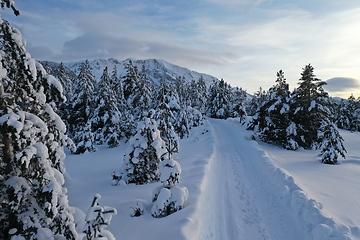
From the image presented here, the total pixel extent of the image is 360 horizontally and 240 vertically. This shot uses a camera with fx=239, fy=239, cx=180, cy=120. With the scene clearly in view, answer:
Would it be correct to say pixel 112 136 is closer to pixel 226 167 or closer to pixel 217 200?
pixel 226 167

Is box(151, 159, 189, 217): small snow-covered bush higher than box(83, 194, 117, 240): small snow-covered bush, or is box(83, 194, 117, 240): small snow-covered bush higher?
box(83, 194, 117, 240): small snow-covered bush

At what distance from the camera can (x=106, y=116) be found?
85.4ft

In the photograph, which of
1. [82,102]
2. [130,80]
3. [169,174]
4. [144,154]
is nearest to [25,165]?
[169,174]

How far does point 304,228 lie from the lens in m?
7.66

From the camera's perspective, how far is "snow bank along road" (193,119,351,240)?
290 inches

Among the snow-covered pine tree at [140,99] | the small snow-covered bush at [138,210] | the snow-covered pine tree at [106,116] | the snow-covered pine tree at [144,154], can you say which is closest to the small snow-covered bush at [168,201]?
the small snow-covered bush at [138,210]

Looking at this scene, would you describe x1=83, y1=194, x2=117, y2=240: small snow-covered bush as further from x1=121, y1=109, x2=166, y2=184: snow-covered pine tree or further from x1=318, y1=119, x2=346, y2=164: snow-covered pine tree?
x1=318, y1=119, x2=346, y2=164: snow-covered pine tree

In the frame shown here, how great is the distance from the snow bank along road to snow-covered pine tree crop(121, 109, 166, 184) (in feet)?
8.49

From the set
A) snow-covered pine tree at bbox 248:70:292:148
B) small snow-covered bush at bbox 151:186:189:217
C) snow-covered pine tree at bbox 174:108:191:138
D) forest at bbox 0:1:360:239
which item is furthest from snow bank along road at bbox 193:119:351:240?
snow-covered pine tree at bbox 174:108:191:138

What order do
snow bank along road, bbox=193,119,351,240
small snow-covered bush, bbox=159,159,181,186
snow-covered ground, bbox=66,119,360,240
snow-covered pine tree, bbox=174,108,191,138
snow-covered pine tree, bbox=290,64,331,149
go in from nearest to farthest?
snow-covered ground, bbox=66,119,360,240
snow bank along road, bbox=193,119,351,240
small snow-covered bush, bbox=159,159,181,186
snow-covered pine tree, bbox=290,64,331,149
snow-covered pine tree, bbox=174,108,191,138

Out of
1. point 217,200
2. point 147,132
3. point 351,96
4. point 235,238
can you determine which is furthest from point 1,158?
point 351,96

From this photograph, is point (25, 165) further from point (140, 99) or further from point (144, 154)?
point (140, 99)

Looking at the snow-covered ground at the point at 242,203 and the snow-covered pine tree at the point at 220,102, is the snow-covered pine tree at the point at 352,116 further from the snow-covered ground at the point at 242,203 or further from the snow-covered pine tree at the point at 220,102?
the snow-covered ground at the point at 242,203

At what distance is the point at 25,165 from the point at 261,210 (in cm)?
850
